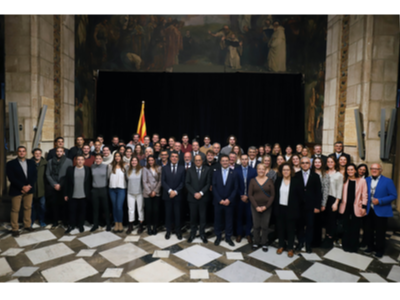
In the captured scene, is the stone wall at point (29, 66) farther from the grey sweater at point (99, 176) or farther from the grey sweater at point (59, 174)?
the grey sweater at point (99, 176)

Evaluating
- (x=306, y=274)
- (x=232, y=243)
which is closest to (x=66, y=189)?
(x=232, y=243)

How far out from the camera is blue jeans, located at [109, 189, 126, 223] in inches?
175

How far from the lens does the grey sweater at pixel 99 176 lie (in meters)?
4.41

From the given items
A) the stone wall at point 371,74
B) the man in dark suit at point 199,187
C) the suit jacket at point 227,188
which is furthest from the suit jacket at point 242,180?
the stone wall at point 371,74

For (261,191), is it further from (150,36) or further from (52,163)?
(150,36)

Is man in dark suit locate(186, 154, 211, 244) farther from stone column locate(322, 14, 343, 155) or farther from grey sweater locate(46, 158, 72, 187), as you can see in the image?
stone column locate(322, 14, 343, 155)

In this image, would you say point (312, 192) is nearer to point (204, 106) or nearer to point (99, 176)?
point (99, 176)

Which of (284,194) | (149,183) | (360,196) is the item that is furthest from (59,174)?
(360,196)

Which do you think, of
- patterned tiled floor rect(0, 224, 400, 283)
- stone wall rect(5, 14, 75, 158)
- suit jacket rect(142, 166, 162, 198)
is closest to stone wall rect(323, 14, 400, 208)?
patterned tiled floor rect(0, 224, 400, 283)

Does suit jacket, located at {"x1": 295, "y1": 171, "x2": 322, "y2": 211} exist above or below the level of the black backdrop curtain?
below

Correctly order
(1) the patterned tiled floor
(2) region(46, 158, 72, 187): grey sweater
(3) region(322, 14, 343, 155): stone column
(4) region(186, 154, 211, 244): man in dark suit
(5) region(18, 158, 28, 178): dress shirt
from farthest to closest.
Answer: (3) region(322, 14, 343, 155): stone column < (2) region(46, 158, 72, 187): grey sweater < (5) region(18, 158, 28, 178): dress shirt < (4) region(186, 154, 211, 244): man in dark suit < (1) the patterned tiled floor

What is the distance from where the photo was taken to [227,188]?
12.9ft

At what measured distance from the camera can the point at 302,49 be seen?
8281 mm

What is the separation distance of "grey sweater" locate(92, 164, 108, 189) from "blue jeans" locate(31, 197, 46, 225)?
125cm
